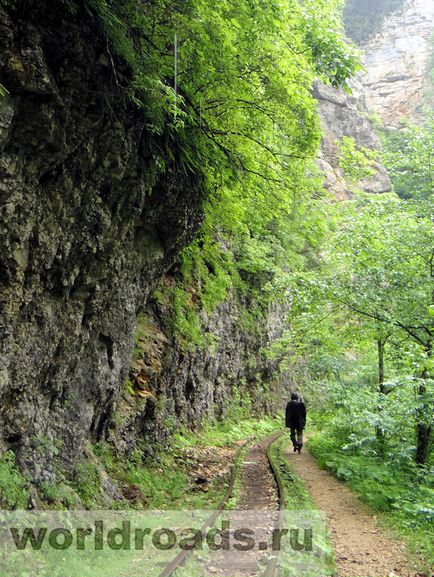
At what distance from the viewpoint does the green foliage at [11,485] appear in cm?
505

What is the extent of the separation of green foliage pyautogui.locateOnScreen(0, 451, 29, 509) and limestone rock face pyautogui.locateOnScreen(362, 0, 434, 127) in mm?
60950

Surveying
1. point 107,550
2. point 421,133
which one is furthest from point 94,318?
point 421,133

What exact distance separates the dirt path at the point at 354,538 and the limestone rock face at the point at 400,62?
56369 mm

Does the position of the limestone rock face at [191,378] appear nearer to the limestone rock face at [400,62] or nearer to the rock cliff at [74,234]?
the rock cliff at [74,234]

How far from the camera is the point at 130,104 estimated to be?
7.28m

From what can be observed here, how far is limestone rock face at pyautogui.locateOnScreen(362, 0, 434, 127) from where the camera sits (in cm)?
5844

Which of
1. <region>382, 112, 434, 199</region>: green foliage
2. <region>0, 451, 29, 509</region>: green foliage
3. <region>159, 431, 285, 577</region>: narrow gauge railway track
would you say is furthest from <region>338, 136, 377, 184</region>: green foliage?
<region>0, 451, 29, 509</region>: green foliage

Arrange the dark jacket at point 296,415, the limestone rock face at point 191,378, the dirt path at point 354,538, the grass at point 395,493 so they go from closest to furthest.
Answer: the dirt path at point 354,538 → the grass at point 395,493 → the limestone rock face at point 191,378 → the dark jacket at point 296,415

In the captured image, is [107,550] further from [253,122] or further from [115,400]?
[253,122]

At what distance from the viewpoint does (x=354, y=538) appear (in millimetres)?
7191

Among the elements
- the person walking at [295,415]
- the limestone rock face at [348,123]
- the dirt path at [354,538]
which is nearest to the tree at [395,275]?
the dirt path at [354,538]

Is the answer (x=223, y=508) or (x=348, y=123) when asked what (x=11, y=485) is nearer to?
(x=223, y=508)

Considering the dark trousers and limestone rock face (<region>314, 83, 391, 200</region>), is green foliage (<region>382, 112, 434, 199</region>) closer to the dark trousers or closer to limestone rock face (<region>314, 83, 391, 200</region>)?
the dark trousers

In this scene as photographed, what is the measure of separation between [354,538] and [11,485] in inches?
207
